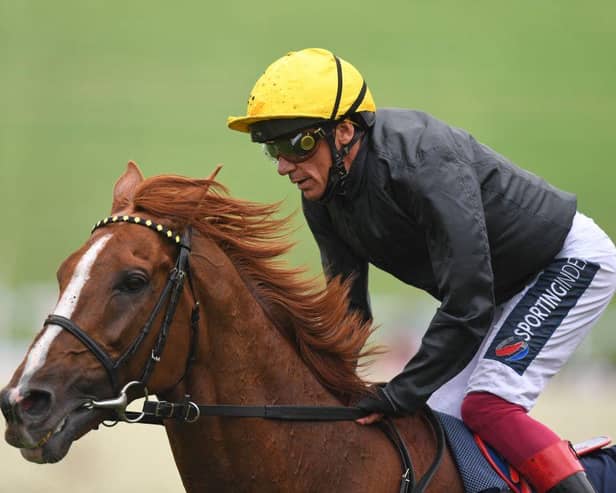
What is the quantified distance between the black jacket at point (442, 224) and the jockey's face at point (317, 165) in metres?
0.07

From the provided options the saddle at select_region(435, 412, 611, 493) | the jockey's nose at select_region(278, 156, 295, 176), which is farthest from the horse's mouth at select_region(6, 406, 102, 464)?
the saddle at select_region(435, 412, 611, 493)

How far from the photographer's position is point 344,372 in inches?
133

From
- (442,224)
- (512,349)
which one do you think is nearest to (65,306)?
(442,224)

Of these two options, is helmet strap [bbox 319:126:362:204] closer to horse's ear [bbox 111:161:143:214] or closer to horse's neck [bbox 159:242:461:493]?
horse's neck [bbox 159:242:461:493]

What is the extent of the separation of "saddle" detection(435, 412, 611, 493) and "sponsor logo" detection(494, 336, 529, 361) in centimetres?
25

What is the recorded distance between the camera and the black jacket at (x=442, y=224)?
10.6 ft

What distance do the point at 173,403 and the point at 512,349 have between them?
1.13 metres

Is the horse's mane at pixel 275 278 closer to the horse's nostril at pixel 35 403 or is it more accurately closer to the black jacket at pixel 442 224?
the black jacket at pixel 442 224

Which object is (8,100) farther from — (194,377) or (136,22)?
(194,377)

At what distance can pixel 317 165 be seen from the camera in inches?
134

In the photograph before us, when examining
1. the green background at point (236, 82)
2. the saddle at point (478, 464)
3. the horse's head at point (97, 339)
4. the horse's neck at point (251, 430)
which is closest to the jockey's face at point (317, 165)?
the horse's neck at point (251, 430)

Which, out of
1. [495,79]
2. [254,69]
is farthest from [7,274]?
[495,79]

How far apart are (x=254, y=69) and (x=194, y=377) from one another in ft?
67.1

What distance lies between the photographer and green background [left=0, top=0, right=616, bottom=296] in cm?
2019
